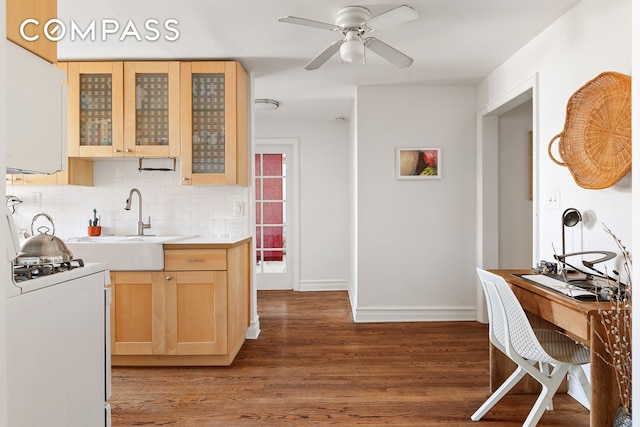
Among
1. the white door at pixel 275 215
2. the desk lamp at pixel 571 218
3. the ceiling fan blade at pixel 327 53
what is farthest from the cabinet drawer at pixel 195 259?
the white door at pixel 275 215

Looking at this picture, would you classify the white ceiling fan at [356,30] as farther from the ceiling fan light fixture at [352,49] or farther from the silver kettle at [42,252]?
the silver kettle at [42,252]

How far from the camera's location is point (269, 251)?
565cm

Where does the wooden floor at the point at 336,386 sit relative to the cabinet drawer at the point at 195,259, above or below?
below

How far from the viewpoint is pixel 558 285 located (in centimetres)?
204

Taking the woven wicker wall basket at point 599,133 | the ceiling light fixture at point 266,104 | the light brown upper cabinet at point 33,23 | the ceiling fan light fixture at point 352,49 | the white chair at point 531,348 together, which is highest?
the ceiling light fixture at point 266,104

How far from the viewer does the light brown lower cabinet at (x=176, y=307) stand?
2.88m

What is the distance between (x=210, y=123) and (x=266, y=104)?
4.39 feet

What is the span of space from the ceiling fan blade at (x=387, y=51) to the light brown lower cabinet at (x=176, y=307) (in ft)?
5.40

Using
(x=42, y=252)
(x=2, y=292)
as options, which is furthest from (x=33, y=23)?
(x=2, y=292)

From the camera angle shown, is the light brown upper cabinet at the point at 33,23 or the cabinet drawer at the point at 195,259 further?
the cabinet drawer at the point at 195,259

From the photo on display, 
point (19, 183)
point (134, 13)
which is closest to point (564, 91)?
point (134, 13)

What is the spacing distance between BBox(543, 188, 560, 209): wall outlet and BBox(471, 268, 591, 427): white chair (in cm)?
88

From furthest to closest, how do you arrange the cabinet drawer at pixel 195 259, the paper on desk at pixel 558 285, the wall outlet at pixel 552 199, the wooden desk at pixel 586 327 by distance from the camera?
the cabinet drawer at pixel 195 259 → the wall outlet at pixel 552 199 → the paper on desk at pixel 558 285 → the wooden desk at pixel 586 327

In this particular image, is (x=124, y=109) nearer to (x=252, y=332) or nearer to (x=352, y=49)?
(x=352, y=49)
